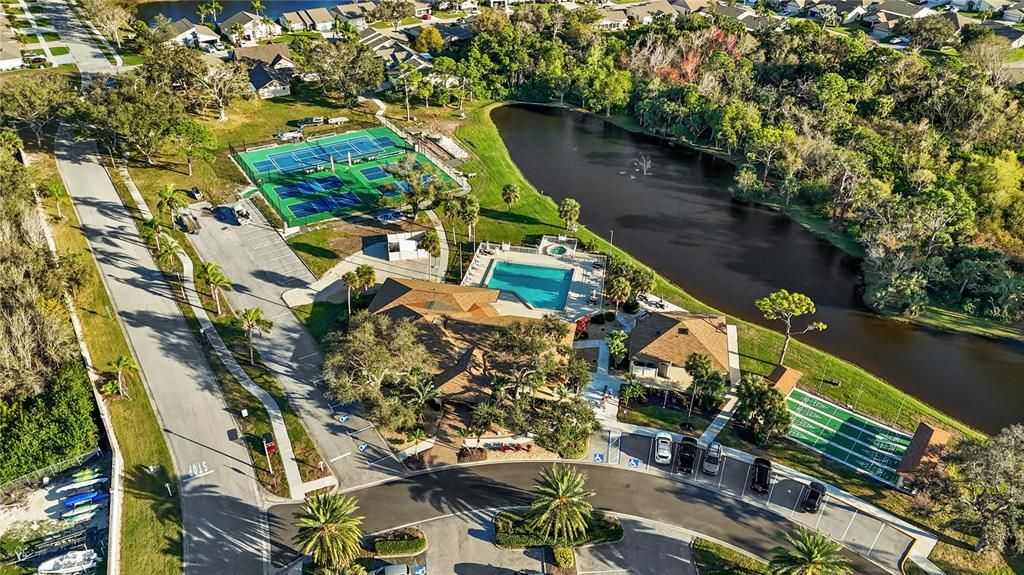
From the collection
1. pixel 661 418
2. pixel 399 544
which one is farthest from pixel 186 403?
pixel 661 418

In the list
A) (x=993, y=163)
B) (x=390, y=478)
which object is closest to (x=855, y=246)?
(x=993, y=163)

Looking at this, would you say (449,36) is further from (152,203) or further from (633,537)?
(633,537)

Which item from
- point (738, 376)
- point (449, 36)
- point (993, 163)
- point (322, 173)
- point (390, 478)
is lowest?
point (390, 478)

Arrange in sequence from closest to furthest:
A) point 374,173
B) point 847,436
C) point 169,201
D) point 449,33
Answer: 1. point 847,436
2. point 169,201
3. point 374,173
4. point 449,33

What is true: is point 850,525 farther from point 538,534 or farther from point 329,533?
point 329,533

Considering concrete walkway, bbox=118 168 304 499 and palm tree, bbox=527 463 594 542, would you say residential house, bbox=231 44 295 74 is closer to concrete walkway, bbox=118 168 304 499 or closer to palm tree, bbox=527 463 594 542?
concrete walkway, bbox=118 168 304 499
